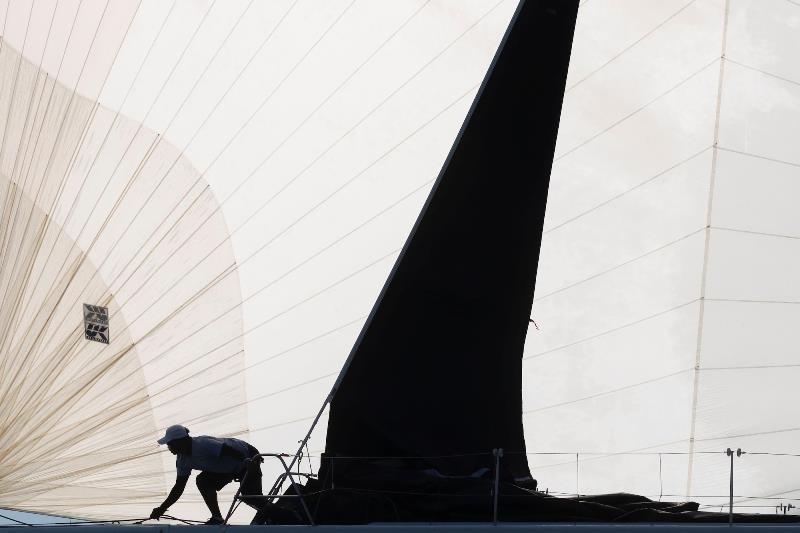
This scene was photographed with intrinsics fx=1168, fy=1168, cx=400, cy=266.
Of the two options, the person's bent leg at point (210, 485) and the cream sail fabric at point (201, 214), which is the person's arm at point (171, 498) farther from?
the cream sail fabric at point (201, 214)

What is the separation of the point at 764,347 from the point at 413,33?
249cm

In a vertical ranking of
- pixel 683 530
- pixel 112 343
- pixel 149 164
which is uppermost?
pixel 149 164

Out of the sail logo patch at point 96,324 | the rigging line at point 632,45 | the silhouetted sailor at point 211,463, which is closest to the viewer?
the silhouetted sailor at point 211,463

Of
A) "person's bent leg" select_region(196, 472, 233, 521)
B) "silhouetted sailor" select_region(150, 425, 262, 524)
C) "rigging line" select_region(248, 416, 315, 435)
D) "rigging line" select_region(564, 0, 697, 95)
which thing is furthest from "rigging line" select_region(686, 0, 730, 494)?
"person's bent leg" select_region(196, 472, 233, 521)

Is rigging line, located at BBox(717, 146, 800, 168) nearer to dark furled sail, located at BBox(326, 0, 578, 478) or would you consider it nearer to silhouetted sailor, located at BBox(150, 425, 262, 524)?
dark furled sail, located at BBox(326, 0, 578, 478)

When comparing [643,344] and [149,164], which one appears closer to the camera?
[643,344]

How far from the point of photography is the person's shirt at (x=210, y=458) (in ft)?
18.6

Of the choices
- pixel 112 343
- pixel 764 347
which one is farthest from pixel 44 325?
pixel 764 347

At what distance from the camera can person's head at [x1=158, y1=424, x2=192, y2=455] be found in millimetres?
5531

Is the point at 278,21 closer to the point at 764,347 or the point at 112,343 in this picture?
the point at 112,343

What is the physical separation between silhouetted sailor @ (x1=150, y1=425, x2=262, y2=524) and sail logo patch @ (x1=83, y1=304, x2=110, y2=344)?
151cm

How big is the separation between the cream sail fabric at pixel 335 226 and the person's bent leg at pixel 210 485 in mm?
665

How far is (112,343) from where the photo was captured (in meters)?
6.96

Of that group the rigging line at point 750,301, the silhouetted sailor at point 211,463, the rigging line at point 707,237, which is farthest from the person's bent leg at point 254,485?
the rigging line at point 750,301
